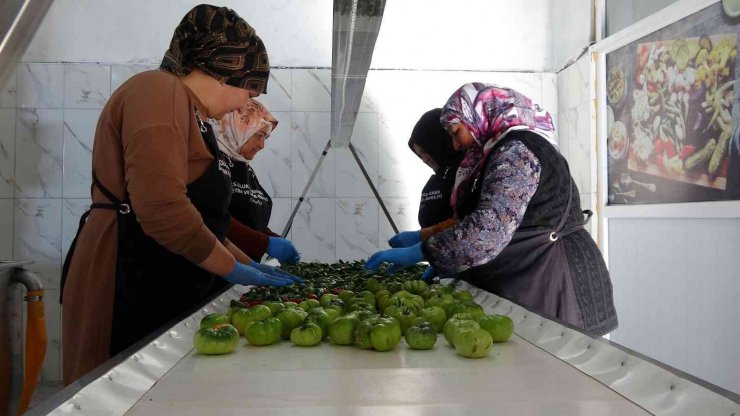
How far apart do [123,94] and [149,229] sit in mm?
418

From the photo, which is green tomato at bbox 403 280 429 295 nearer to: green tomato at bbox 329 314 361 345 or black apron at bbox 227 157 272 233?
green tomato at bbox 329 314 361 345

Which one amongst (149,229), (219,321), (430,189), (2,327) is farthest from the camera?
(430,189)

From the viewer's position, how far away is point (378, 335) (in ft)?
5.07

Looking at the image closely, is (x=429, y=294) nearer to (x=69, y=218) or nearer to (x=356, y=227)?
(x=356, y=227)

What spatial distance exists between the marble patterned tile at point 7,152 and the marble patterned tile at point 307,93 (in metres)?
2.33

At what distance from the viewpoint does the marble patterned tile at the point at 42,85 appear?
17.2 feet

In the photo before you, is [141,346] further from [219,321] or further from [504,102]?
[504,102]

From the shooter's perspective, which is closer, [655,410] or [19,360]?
[655,410]

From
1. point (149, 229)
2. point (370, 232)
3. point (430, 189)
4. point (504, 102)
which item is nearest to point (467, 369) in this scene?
point (149, 229)

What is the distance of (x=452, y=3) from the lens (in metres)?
5.62

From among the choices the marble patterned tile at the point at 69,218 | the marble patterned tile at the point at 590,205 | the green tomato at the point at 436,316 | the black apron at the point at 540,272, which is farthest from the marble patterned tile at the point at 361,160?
the green tomato at the point at 436,316

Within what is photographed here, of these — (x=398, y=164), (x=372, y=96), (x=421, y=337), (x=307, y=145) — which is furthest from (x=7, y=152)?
(x=421, y=337)

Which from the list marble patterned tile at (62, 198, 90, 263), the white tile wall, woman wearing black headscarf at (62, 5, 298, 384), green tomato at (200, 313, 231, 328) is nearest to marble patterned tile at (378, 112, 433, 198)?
the white tile wall

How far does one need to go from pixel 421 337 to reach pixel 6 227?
481cm
